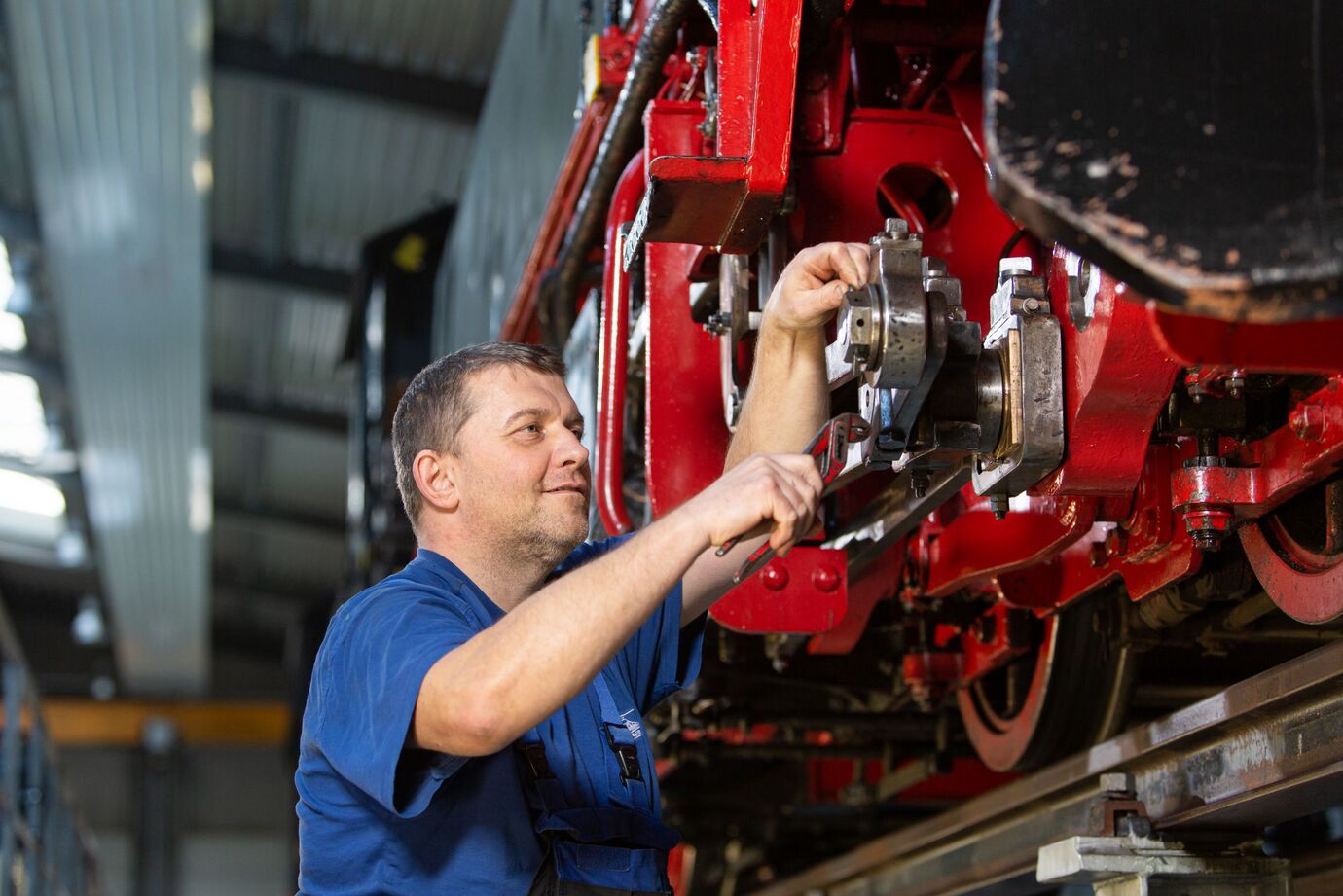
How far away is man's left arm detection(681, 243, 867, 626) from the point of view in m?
1.99

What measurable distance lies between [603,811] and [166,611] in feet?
53.4

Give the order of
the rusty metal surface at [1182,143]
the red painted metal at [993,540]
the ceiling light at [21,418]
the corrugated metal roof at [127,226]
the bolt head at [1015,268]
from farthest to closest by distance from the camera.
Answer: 1. the ceiling light at [21,418]
2. the corrugated metal roof at [127,226]
3. the red painted metal at [993,540]
4. the bolt head at [1015,268]
5. the rusty metal surface at [1182,143]

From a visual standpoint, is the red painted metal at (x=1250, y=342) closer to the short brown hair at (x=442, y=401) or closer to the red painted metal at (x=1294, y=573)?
the red painted metal at (x=1294, y=573)

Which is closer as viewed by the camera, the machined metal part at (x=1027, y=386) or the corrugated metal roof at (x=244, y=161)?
the machined metal part at (x=1027, y=386)

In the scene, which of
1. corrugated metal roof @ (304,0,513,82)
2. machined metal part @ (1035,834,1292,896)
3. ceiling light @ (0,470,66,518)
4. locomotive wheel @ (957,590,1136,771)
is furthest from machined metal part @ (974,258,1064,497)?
ceiling light @ (0,470,66,518)

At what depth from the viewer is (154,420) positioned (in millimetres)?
11922

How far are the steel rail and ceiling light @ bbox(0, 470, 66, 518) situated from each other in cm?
1256

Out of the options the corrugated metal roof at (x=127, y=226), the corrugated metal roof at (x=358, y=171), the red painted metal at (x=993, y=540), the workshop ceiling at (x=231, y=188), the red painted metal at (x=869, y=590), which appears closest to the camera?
the red painted metal at (x=993, y=540)

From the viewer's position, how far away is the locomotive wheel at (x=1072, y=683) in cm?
318

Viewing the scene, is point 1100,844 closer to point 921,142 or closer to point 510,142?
point 921,142

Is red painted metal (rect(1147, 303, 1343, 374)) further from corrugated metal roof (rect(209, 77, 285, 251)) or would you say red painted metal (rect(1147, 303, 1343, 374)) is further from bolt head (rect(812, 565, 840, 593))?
corrugated metal roof (rect(209, 77, 285, 251))

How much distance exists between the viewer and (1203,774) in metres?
2.49

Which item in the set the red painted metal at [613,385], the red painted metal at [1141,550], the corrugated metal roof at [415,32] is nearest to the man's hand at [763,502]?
the red painted metal at [1141,550]

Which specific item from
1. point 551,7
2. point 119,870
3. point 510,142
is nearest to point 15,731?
point 510,142
